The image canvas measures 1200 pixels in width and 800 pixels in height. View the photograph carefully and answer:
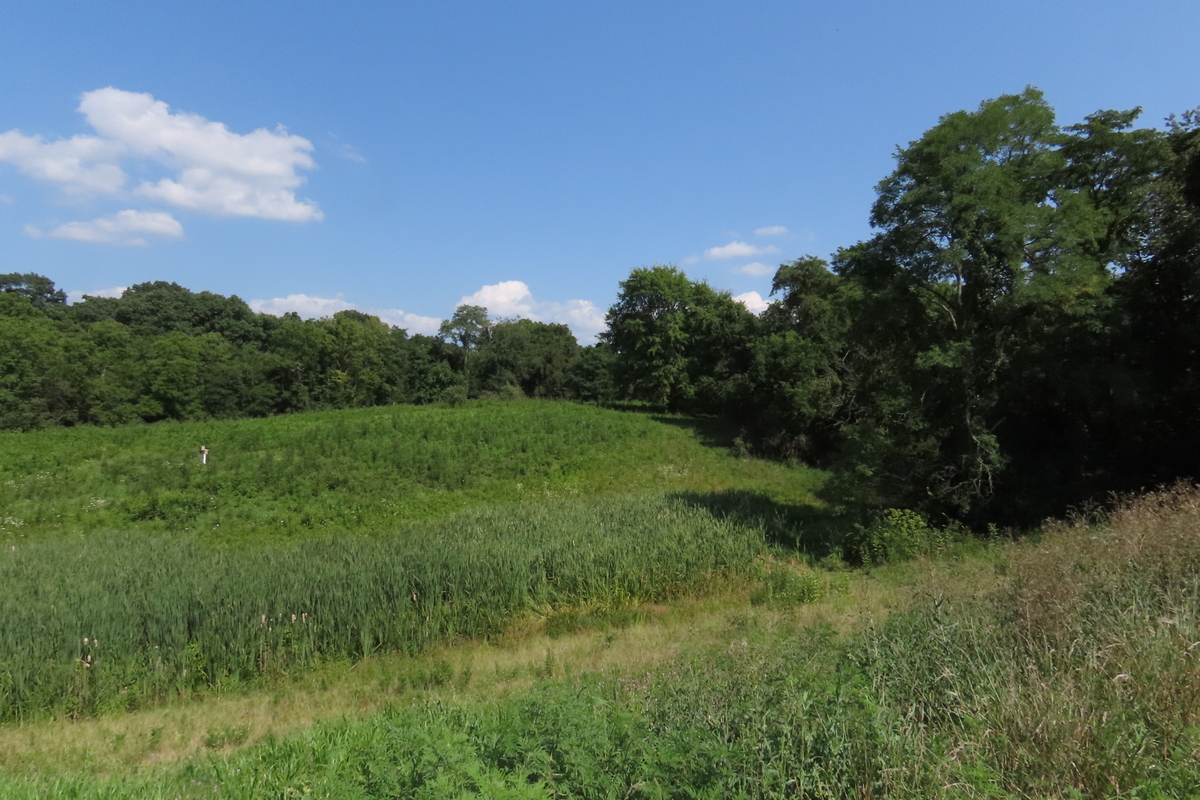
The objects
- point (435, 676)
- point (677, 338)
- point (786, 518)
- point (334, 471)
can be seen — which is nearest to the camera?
point (435, 676)

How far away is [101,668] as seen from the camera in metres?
7.20

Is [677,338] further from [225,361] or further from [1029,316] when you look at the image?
[225,361]

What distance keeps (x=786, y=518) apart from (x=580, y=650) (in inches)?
335

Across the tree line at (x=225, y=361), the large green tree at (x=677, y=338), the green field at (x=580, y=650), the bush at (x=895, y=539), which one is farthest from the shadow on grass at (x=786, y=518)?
the tree line at (x=225, y=361)

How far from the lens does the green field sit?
3.10 metres

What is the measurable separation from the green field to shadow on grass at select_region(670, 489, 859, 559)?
14 cm

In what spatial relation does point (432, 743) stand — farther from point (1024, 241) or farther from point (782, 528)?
point (1024, 241)

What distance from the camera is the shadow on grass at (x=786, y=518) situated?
12.9 m

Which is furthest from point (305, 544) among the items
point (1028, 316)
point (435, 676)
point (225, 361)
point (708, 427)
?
point (225, 361)

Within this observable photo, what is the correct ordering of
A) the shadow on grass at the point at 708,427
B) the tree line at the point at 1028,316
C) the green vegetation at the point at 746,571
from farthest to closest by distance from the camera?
1. the shadow on grass at the point at 708,427
2. the tree line at the point at 1028,316
3. the green vegetation at the point at 746,571

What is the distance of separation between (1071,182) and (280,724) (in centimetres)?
1597

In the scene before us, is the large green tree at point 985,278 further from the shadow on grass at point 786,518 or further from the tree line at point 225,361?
the tree line at point 225,361

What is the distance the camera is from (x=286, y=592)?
8.68 m

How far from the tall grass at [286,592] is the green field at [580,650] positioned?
45mm
